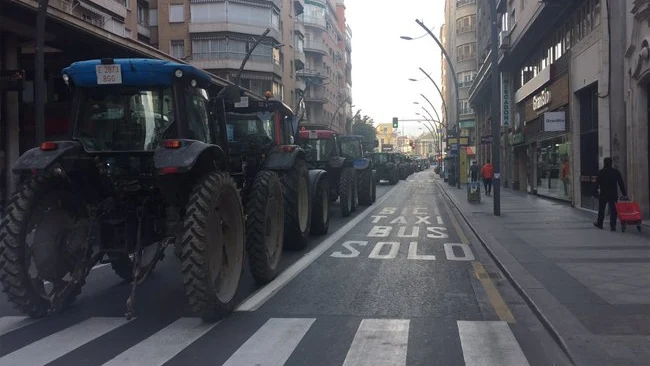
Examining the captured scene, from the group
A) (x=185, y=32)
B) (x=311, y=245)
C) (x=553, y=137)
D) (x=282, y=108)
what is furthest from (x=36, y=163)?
(x=185, y=32)

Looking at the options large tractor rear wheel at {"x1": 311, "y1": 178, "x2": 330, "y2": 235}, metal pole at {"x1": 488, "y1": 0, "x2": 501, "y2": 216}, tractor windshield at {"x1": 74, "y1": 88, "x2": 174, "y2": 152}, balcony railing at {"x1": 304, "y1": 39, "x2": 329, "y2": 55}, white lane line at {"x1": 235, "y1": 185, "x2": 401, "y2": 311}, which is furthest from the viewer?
balcony railing at {"x1": 304, "y1": 39, "x2": 329, "y2": 55}

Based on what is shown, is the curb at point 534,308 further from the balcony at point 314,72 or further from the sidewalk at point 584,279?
the balcony at point 314,72

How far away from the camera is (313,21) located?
72188 mm

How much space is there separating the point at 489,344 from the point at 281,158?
518cm

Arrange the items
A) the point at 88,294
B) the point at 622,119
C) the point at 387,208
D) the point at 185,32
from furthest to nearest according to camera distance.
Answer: the point at 185,32, the point at 387,208, the point at 622,119, the point at 88,294

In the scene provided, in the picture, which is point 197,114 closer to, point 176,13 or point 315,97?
point 176,13

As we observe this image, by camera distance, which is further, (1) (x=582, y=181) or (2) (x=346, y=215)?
(1) (x=582, y=181)

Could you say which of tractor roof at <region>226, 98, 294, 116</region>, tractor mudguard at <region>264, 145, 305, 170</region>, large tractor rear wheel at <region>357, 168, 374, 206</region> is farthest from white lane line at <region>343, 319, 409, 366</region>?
large tractor rear wheel at <region>357, 168, 374, 206</region>

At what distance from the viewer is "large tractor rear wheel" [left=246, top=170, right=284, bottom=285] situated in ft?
25.3

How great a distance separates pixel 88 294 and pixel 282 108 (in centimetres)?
500

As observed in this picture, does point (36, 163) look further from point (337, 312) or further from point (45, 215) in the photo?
point (337, 312)

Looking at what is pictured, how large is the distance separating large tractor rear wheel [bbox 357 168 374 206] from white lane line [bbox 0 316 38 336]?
16.3 m

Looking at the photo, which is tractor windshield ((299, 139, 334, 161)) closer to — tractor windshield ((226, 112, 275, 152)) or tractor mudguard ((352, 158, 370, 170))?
tractor mudguard ((352, 158, 370, 170))

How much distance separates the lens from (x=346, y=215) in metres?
18.1
